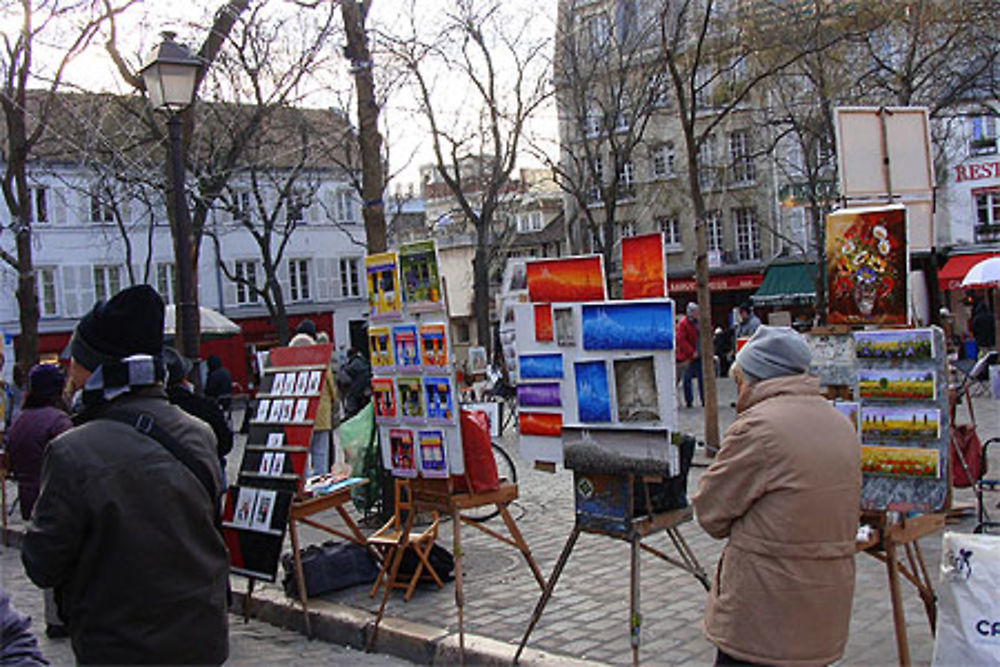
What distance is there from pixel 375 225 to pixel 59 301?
3355 centimetres

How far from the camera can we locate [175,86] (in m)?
8.80

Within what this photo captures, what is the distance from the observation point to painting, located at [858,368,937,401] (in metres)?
4.84

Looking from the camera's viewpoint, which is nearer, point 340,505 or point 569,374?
point 569,374

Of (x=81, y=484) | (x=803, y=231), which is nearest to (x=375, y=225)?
(x=81, y=484)

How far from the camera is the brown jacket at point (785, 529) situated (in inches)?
127

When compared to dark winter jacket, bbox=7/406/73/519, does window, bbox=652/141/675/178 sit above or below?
above

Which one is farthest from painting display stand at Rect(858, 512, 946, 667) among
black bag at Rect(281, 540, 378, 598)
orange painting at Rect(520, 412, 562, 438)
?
black bag at Rect(281, 540, 378, 598)

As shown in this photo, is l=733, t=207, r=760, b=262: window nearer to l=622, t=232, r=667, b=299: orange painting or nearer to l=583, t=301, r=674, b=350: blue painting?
l=622, t=232, r=667, b=299: orange painting

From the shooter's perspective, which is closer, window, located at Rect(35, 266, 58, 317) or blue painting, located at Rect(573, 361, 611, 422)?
blue painting, located at Rect(573, 361, 611, 422)

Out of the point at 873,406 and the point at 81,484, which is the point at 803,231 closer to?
the point at 873,406

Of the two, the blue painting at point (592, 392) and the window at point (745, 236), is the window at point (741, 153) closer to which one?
the window at point (745, 236)

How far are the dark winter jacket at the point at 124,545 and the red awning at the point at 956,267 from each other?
99.4 ft

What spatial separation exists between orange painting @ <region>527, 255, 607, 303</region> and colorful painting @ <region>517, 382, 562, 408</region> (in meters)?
0.48

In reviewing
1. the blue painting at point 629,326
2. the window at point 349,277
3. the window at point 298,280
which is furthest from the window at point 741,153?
the blue painting at point 629,326
